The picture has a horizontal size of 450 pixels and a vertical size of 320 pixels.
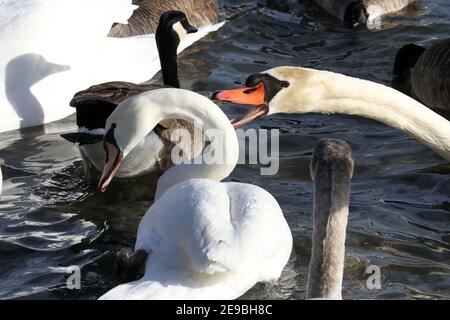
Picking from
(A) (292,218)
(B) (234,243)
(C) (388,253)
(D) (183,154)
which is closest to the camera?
(B) (234,243)

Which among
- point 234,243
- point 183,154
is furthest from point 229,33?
point 234,243

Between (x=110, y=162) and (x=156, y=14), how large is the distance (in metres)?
4.40

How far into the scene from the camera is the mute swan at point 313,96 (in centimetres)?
813

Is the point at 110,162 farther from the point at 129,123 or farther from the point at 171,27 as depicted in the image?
the point at 171,27

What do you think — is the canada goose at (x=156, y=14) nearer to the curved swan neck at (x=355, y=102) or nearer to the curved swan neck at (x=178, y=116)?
the curved swan neck at (x=178, y=116)

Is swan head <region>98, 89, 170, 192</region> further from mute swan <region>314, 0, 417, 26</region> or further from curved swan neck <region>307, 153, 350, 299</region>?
mute swan <region>314, 0, 417, 26</region>

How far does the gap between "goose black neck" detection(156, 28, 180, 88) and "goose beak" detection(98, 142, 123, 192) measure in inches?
85.6

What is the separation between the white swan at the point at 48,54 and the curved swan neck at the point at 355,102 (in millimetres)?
3195

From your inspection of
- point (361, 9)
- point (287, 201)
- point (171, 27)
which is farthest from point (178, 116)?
point (361, 9)

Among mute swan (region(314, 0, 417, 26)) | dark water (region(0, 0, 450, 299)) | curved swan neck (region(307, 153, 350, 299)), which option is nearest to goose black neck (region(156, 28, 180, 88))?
dark water (region(0, 0, 450, 299))

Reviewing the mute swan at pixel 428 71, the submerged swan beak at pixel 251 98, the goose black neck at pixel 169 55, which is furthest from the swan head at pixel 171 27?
the submerged swan beak at pixel 251 98

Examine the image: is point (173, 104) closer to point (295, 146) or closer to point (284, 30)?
point (295, 146)

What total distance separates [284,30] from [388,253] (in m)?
5.31

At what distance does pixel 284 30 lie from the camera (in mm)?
13141
